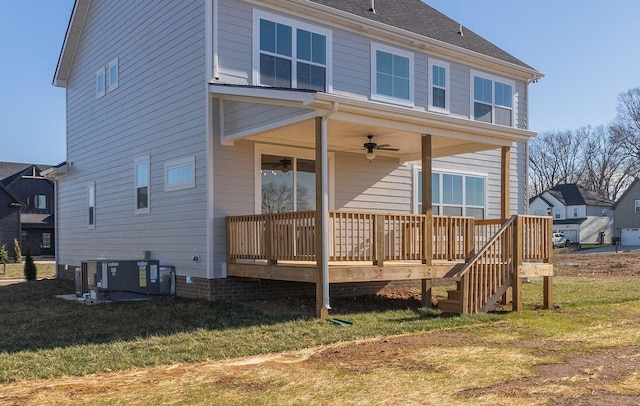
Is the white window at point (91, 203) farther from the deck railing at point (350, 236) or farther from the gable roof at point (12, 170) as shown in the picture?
the gable roof at point (12, 170)

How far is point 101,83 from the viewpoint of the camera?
16.4 metres

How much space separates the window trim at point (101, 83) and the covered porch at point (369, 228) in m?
6.10

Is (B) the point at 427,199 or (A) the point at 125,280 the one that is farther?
(A) the point at 125,280

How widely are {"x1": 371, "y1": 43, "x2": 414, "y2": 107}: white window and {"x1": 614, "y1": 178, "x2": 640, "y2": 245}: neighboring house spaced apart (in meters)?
44.1

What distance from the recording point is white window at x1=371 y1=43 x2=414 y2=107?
14094 millimetres

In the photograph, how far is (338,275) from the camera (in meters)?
9.62

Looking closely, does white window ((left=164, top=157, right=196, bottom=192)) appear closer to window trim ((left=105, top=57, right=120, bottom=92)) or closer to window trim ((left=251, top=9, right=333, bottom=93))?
window trim ((left=251, top=9, right=333, bottom=93))

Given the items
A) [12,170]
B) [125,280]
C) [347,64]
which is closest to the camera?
[125,280]

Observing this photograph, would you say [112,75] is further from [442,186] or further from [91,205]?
[442,186]

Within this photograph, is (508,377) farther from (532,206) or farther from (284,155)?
(532,206)

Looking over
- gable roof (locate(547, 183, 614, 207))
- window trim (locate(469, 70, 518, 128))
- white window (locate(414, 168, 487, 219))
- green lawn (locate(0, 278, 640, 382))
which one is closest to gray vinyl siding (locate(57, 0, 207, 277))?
green lawn (locate(0, 278, 640, 382))

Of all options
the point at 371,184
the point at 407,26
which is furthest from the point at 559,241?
the point at 371,184

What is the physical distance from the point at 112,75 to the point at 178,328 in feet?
30.9

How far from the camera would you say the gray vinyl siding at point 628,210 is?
5106cm
